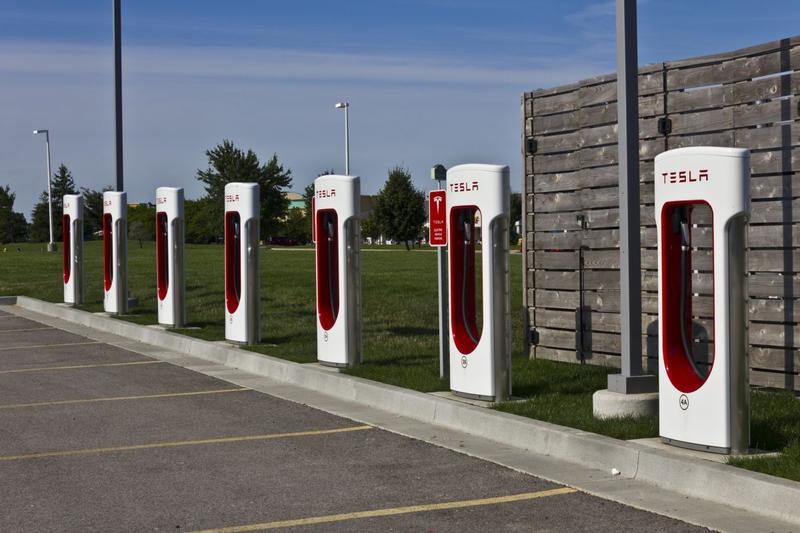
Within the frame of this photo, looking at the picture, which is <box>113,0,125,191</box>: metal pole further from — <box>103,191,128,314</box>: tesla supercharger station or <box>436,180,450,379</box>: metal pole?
<box>436,180,450,379</box>: metal pole

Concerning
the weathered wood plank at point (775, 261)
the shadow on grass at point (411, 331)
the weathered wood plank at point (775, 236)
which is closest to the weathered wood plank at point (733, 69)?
the weathered wood plank at point (775, 236)

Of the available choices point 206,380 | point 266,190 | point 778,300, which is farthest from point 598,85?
point 266,190

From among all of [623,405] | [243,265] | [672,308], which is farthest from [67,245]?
[672,308]

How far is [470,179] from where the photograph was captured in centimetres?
974

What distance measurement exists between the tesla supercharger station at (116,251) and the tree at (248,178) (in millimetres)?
67695

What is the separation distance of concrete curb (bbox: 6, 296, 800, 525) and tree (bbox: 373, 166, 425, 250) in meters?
73.2

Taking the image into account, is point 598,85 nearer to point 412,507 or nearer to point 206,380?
point 206,380

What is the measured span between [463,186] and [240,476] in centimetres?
343

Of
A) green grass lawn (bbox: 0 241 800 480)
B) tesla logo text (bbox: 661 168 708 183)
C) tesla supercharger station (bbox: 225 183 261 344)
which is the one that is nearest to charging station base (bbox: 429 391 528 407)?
green grass lawn (bbox: 0 241 800 480)

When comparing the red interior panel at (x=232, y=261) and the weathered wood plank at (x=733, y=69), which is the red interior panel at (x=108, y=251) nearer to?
the red interior panel at (x=232, y=261)

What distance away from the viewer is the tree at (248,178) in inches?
3522

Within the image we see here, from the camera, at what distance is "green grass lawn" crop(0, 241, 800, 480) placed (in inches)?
323

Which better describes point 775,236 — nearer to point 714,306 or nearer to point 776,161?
point 776,161

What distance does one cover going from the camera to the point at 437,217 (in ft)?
35.0
